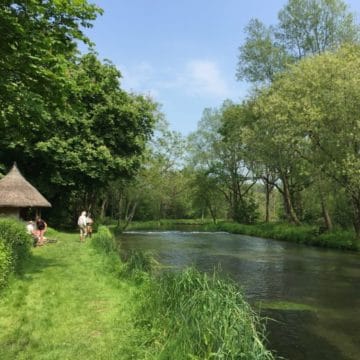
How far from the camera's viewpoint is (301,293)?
50.4ft

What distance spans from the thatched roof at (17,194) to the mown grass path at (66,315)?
33.9ft

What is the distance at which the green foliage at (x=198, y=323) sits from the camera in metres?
6.54

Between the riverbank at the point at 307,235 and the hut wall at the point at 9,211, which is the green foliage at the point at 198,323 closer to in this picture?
the hut wall at the point at 9,211

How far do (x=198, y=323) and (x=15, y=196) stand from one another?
21.0 meters

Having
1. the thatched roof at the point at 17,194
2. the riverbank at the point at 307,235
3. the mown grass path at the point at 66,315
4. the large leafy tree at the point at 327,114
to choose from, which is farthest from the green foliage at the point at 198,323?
the riverbank at the point at 307,235

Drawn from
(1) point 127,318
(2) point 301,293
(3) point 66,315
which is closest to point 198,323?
(1) point 127,318

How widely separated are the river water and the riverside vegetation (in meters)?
1.29

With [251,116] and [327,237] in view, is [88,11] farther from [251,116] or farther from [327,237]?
[251,116]

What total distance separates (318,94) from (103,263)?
19.8 metres

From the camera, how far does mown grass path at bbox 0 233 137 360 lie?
7.65 m

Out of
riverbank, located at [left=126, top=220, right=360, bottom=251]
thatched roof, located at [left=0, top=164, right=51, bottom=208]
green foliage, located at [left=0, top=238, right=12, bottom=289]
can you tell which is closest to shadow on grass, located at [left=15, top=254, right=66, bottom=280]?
green foliage, located at [left=0, top=238, right=12, bottom=289]

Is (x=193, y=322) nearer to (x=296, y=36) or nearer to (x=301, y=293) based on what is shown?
(x=301, y=293)

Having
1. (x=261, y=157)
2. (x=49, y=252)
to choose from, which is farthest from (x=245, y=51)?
(x=49, y=252)

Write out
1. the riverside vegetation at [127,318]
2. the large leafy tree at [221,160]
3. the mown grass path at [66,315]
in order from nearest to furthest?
the riverside vegetation at [127,318], the mown grass path at [66,315], the large leafy tree at [221,160]
